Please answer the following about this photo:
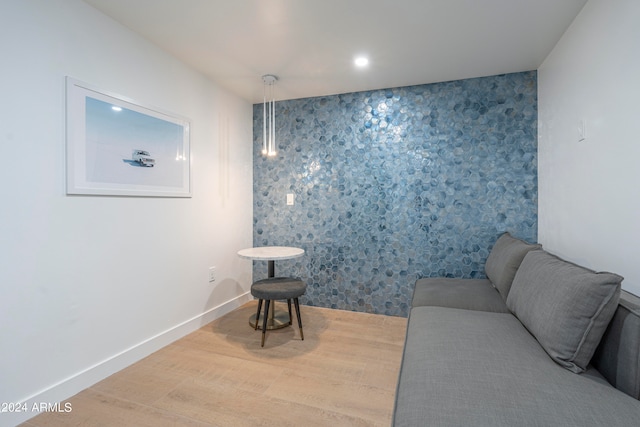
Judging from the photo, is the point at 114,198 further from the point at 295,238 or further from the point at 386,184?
the point at 386,184

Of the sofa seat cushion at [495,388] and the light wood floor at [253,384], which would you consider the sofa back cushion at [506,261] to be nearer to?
the sofa seat cushion at [495,388]

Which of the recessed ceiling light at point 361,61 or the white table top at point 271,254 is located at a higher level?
the recessed ceiling light at point 361,61

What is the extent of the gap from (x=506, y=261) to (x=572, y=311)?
0.94 meters

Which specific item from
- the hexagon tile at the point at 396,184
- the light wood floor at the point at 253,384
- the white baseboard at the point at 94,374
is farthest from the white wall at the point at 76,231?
the hexagon tile at the point at 396,184

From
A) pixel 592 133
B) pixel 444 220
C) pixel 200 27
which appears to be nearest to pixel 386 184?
pixel 444 220

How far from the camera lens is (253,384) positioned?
1878 mm

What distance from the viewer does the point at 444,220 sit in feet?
9.42

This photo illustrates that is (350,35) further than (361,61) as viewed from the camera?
No

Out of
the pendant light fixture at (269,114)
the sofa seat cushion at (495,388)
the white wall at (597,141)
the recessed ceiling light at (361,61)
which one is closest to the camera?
the sofa seat cushion at (495,388)

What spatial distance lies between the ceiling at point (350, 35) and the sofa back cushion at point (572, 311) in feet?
5.11

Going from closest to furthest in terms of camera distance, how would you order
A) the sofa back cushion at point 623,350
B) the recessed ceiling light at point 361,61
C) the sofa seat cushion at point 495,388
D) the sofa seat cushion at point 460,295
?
the sofa seat cushion at point 495,388, the sofa back cushion at point 623,350, the sofa seat cushion at point 460,295, the recessed ceiling light at point 361,61

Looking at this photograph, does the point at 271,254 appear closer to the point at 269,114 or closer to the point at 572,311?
the point at 269,114

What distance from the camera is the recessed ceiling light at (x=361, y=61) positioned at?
242 centimetres

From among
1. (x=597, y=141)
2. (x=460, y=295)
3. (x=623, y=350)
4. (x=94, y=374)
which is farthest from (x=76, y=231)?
(x=597, y=141)
